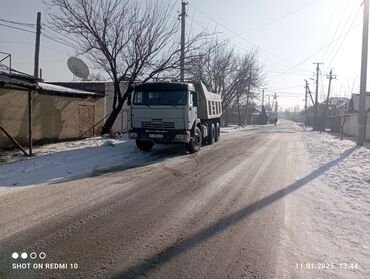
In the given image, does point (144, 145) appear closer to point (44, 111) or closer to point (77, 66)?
point (44, 111)


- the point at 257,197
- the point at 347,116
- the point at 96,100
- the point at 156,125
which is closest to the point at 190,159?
the point at 156,125

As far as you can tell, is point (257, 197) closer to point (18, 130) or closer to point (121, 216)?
point (121, 216)

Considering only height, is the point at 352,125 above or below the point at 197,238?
above

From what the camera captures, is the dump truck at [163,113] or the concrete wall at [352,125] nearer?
the dump truck at [163,113]

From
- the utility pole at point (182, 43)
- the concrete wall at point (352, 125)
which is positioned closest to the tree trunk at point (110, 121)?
the utility pole at point (182, 43)

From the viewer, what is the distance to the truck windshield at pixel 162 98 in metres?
14.3

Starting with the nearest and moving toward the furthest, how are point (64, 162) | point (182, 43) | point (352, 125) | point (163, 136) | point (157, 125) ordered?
point (64, 162) < point (163, 136) < point (157, 125) < point (182, 43) < point (352, 125)

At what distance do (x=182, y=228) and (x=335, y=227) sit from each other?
7.89ft

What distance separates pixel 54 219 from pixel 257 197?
13.1ft

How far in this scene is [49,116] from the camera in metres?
16.9

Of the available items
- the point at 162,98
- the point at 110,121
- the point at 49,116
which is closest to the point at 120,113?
the point at 110,121

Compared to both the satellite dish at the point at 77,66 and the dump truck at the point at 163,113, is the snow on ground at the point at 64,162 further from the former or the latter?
the satellite dish at the point at 77,66

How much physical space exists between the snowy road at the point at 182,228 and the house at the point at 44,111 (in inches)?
265
